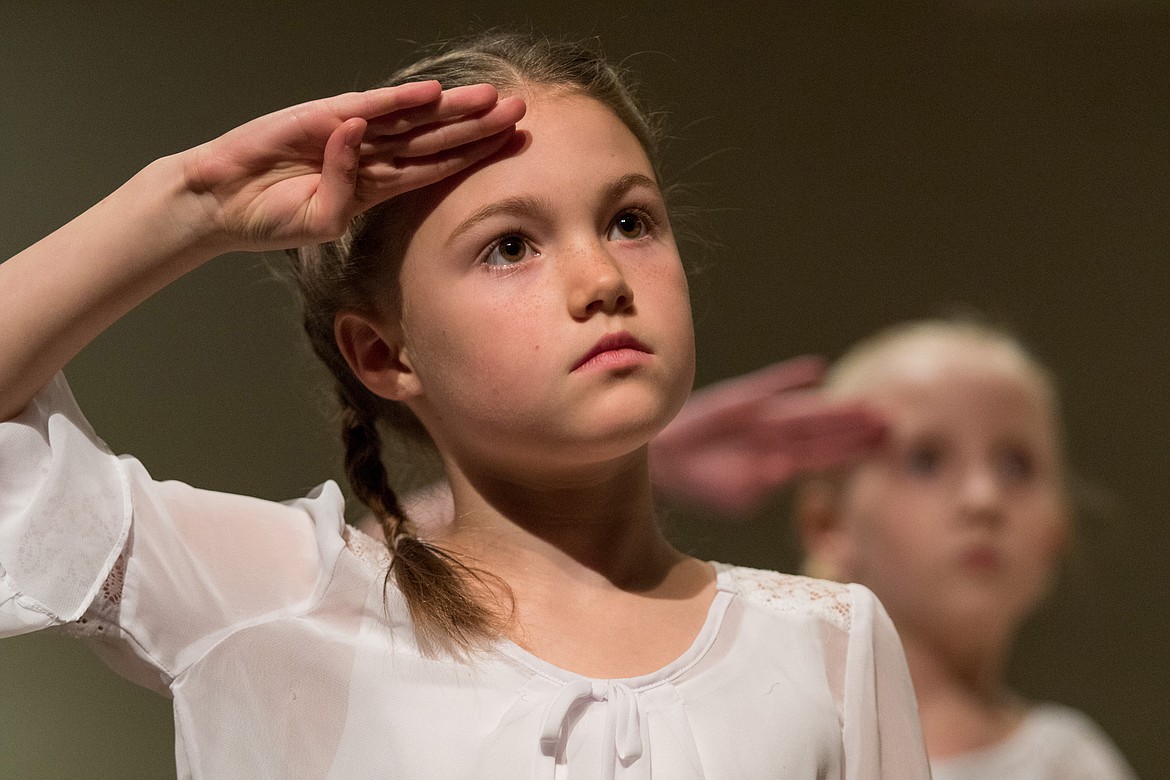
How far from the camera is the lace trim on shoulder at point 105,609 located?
1.00 m

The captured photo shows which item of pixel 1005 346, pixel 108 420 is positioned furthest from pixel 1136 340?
pixel 108 420

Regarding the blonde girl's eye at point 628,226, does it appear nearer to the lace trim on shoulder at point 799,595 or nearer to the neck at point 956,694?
the lace trim on shoulder at point 799,595

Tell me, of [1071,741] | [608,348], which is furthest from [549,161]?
[1071,741]

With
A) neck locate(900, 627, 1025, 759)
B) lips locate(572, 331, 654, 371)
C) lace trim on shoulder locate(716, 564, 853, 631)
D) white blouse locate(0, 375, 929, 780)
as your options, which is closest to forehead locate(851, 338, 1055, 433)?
neck locate(900, 627, 1025, 759)

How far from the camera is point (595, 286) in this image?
104 centimetres

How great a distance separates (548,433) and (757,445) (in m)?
1.35

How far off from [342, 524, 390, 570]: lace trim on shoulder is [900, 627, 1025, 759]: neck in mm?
1351

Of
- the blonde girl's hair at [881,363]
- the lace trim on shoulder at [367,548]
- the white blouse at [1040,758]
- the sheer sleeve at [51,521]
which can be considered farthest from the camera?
the blonde girl's hair at [881,363]

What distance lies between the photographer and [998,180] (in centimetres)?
303

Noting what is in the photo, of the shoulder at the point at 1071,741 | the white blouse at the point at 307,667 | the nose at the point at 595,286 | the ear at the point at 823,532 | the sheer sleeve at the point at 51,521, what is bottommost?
the shoulder at the point at 1071,741

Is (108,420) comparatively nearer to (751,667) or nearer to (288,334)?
(288,334)

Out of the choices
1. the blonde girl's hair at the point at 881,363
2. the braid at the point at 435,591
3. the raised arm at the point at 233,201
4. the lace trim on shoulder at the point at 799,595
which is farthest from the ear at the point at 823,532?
the raised arm at the point at 233,201

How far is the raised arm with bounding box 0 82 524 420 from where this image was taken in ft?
3.33

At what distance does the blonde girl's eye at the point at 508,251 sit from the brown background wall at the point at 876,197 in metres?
0.83
